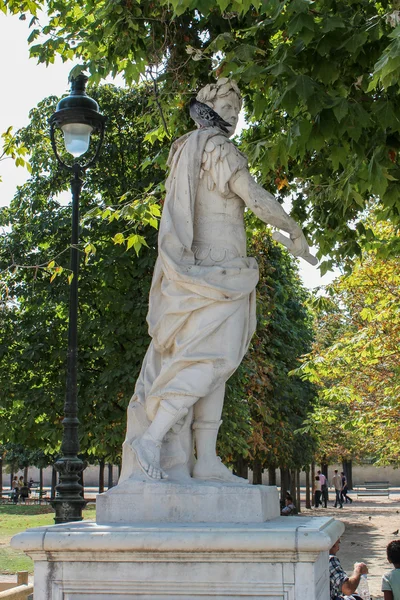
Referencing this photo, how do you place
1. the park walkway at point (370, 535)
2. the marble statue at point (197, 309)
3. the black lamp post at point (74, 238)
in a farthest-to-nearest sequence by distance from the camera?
the park walkway at point (370, 535) < the black lamp post at point (74, 238) < the marble statue at point (197, 309)

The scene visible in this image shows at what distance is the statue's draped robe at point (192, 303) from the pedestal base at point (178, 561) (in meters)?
0.95

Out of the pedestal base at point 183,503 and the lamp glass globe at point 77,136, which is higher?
the lamp glass globe at point 77,136

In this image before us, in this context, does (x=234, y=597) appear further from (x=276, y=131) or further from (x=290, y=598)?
(x=276, y=131)

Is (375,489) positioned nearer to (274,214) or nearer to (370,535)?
(370,535)

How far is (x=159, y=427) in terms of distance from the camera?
5.12 meters

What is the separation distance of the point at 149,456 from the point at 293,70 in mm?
3277

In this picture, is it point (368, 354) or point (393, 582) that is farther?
point (368, 354)

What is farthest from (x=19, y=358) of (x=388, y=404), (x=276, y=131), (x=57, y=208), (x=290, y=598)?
(x=290, y=598)

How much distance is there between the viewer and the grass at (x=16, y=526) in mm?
17484

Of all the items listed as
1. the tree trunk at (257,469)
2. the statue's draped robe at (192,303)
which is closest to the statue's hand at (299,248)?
the statue's draped robe at (192,303)

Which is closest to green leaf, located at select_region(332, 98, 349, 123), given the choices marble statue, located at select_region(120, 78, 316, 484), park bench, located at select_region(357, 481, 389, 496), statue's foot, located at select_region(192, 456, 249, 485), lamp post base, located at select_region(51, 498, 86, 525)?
marble statue, located at select_region(120, 78, 316, 484)

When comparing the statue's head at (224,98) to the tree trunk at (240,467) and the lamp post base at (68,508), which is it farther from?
the tree trunk at (240,467)

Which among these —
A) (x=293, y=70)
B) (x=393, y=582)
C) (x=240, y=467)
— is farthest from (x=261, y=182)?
(x=240, y=467)

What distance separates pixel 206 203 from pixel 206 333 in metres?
0.91
